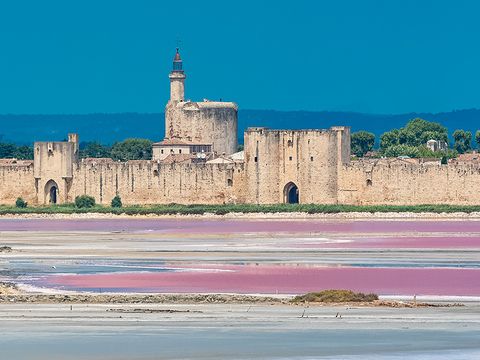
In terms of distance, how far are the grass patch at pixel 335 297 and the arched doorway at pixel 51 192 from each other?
53.4m

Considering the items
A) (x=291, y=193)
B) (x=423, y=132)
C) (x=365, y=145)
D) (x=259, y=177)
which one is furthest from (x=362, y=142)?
(x=259, y=177)

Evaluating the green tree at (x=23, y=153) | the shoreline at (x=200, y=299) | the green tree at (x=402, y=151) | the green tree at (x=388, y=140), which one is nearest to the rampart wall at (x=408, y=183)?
the green tree at (x=402, y=151)

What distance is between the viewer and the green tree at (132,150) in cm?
10906

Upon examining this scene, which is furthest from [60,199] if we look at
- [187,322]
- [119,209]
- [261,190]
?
[187,322]

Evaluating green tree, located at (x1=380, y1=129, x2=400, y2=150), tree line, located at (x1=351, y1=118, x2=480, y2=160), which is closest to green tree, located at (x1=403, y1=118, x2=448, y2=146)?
tree line, located at (x1=351, y1=118, x2=480, y2=160)

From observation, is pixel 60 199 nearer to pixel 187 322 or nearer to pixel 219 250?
pixel 219 250

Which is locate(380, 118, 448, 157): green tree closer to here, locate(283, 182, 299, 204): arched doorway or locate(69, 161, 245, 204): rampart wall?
locate(283, 182, 299, 204): arched doorway

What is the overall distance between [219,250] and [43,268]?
8.68 m

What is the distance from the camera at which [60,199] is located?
84.4 m

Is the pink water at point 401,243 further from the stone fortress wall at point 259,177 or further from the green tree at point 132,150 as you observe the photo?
the green tree at point 132,150

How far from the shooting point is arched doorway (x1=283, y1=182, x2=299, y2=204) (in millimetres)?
81144

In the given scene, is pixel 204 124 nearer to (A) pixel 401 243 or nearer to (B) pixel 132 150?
(B) pixel 132 150

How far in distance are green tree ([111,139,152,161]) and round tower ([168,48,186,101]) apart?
9.36m

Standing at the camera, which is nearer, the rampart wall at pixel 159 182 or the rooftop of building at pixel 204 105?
the rampart wall at pixel 159 182
